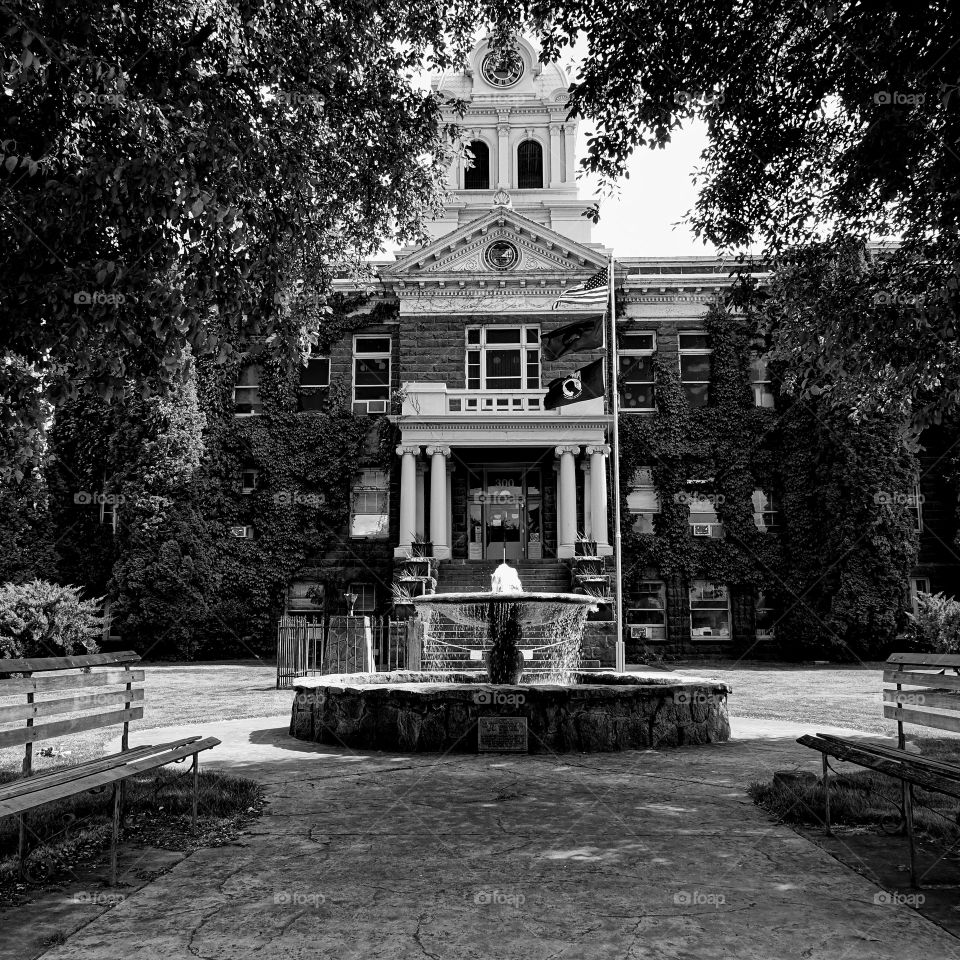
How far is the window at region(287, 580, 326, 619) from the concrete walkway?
20.4 m

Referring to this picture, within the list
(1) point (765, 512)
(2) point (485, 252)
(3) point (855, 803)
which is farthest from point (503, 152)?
(3) point (855, 803)

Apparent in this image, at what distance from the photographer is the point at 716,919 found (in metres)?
3.98

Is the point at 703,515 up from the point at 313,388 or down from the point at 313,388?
down

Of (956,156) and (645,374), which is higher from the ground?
(645,374)

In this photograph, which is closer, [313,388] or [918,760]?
[918,760]

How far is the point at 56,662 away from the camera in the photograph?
20.7ft

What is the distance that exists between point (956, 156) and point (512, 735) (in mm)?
6544

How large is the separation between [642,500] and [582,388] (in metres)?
5.55

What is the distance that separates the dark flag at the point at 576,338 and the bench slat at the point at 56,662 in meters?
17.1

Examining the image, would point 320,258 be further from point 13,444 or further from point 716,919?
point 716,919

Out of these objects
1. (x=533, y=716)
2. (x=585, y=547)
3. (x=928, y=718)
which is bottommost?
(x=533, y=716)

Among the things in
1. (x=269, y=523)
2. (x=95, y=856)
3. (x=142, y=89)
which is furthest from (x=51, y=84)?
(x=269, y=523)

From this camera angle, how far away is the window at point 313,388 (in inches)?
1142

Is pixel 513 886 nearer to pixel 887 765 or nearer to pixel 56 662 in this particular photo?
pixel 887 765
